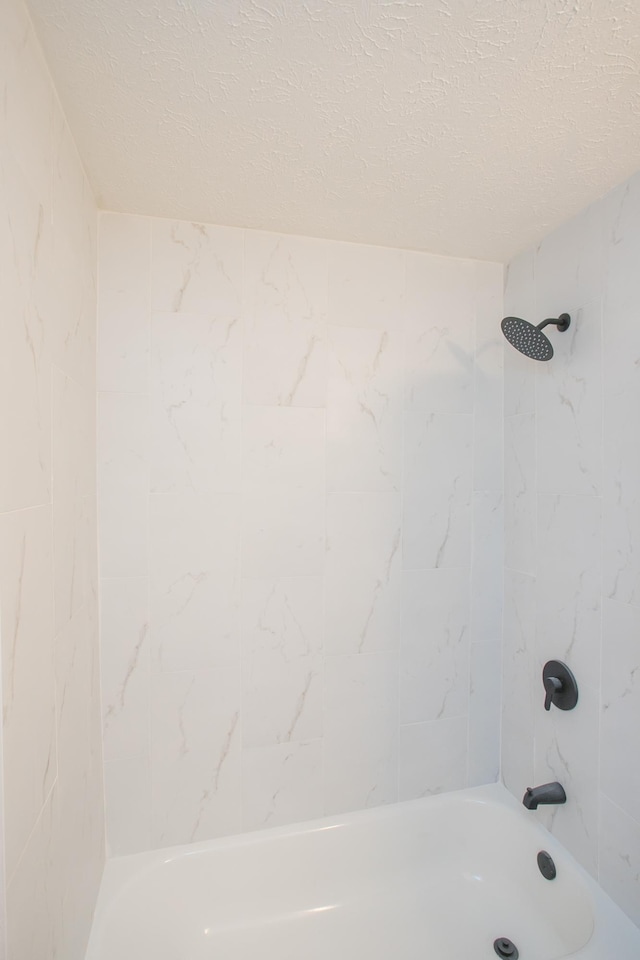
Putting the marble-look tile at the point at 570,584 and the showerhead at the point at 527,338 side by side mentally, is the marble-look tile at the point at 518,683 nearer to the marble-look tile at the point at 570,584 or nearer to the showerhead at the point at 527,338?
the marble-look tile at the point at 570,584

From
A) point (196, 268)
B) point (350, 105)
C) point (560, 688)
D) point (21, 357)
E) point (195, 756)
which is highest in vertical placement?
point (350, 105)

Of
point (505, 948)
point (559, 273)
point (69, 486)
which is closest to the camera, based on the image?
point (69, 486)

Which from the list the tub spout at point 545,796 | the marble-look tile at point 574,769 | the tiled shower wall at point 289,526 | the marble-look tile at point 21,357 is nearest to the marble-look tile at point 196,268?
the tiled shower wall at point 289,526

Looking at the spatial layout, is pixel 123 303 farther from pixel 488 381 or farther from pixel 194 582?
pixel 488 381

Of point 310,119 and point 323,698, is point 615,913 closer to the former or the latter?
point 323,698

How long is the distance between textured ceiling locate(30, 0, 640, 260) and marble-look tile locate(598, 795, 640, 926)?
1725 millimetres

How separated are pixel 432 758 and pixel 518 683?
0.42 metres

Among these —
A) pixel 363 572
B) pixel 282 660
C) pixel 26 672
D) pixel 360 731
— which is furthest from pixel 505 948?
pixel 26 672

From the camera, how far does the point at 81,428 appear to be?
118 cm

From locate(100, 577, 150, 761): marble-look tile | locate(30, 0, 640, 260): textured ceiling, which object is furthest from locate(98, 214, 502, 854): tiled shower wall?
locate(30, 0, 640, 260): textured ceiling

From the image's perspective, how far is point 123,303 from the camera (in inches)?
53.9

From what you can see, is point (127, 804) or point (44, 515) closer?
point (44, 515)

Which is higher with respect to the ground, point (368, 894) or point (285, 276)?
point (285, 276)

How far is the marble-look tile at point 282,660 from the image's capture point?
58.1 inches
